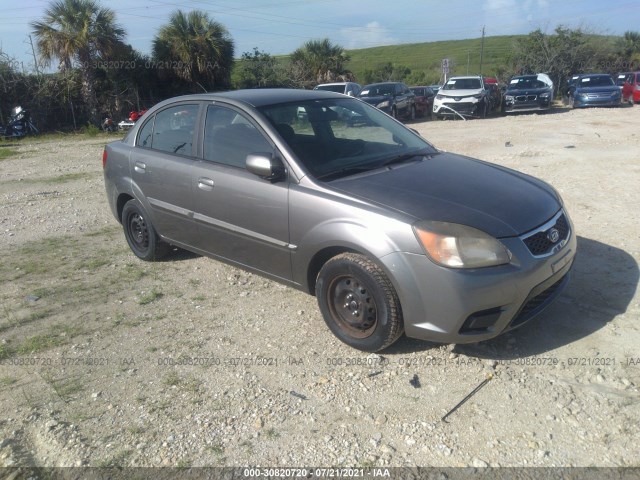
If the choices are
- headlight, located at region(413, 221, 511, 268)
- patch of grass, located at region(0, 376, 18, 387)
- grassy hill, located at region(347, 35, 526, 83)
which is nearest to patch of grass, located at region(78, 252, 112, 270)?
patch of grass, located at region(0, 376, 18, 387)

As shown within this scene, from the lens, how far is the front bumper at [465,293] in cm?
339

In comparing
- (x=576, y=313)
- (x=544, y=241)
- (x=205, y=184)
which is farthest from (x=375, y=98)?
(x=544, y=241)

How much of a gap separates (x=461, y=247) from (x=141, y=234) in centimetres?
357

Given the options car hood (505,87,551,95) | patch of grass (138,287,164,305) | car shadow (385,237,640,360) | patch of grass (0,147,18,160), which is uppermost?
car hood (505,87,551,95)

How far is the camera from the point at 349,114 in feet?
16.5

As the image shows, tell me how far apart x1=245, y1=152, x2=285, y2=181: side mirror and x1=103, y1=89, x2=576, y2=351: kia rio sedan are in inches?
0.4

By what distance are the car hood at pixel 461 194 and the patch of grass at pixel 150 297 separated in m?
2.03

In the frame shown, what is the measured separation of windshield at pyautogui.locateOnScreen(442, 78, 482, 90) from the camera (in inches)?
891

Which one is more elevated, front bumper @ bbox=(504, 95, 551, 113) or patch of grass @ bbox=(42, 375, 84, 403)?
patch of grass @ bbox=(42, 375, 84, 403)

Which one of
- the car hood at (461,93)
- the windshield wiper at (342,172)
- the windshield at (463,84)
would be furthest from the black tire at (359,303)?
the windshield at (463,84)

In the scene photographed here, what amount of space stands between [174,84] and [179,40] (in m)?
2.01

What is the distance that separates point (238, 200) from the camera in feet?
14.6

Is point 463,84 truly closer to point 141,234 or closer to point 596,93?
point 596,93

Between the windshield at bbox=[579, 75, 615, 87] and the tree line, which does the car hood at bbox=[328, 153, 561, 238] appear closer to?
the tree line
